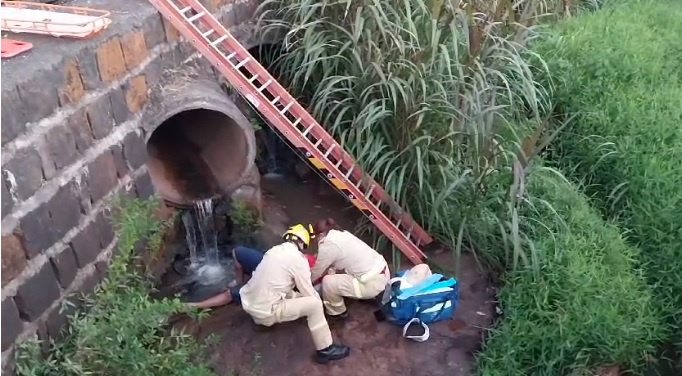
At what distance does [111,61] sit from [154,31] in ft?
1.40

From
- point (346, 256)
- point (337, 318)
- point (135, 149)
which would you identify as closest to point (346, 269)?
point (346, 256)

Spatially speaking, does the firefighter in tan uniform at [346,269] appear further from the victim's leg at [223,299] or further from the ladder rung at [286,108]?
the ladder rung at [286,108]

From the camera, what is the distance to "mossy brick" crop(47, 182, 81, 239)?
2.95m

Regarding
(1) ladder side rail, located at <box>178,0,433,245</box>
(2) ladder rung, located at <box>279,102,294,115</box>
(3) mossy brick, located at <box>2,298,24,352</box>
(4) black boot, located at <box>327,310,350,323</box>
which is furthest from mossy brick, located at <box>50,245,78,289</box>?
(1) ladder side rail, located at <box>178,0,433,245</box>

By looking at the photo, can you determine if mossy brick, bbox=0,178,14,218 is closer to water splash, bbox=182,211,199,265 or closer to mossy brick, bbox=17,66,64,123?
mossy brick, bbox=17,66,64,123

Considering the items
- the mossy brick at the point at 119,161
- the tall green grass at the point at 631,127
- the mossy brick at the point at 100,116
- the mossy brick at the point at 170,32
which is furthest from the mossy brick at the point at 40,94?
the tall green grass at the point at 631,127

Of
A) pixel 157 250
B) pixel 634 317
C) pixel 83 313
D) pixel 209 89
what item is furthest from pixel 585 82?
pixel 83 313

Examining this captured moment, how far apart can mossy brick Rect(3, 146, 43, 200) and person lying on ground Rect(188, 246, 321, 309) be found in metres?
1.06

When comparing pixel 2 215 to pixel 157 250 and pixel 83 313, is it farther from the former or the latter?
pixel 157 250

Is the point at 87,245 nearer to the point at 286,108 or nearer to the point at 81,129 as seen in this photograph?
the point at 81,129

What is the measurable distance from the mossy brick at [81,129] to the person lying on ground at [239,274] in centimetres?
93

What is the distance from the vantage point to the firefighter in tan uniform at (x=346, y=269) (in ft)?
11.6

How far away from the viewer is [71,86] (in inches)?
120

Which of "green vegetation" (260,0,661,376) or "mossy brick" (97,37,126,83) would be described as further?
"green vegetation" (260,0,661,376)
